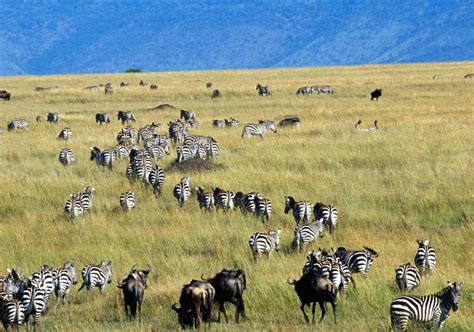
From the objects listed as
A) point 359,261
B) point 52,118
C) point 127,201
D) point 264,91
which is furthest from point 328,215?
point 264,91

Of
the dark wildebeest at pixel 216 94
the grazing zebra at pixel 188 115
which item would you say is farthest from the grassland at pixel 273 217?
the dark wildebeest at pixel 216 94

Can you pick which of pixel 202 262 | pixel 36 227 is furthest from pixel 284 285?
pixel 36 227

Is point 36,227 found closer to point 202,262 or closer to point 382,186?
point 202,262

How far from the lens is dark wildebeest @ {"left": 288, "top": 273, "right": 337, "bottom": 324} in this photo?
38.7ft

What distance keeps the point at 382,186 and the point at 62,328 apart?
1178 cm

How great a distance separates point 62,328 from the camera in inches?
480

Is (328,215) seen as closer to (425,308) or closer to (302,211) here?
(302,211)

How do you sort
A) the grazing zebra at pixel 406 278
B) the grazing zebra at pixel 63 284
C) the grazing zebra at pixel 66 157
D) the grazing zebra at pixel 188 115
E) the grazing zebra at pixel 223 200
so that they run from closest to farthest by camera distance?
the grazing zebra at pixel 406 278 < the grazing zebra at pixel 63 284 < the grazing zebra at pixel 223 200 < the grazing zebra at pixel 66 157 < the grazing zebra at pixel 188 115

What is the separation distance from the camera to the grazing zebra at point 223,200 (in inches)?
784

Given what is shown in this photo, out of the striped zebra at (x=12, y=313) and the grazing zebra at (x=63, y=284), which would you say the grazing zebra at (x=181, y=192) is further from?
the striped zebra at (x=12, y=313)

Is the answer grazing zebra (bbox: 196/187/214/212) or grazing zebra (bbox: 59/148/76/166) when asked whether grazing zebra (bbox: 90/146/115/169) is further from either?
grazing zebra (bbox: 196/187/214/212)

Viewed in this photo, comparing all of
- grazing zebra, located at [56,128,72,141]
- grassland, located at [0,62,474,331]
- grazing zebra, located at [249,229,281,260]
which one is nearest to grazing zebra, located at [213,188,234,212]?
grassland, located at [0,62,474,331]

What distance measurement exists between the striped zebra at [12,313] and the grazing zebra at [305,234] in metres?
6.05

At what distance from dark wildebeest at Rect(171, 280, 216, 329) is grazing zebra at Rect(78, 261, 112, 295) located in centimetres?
262
